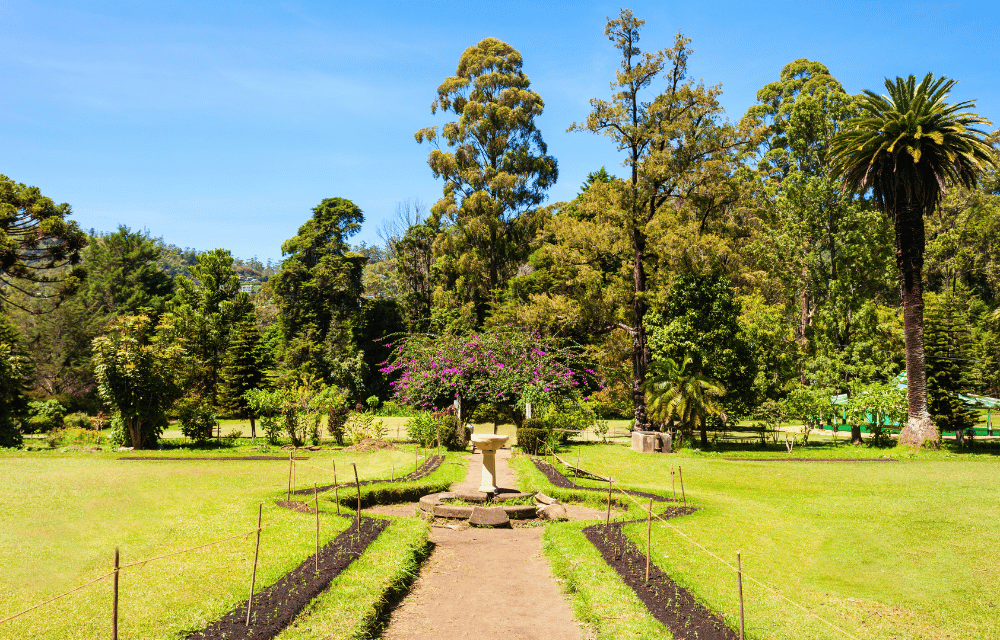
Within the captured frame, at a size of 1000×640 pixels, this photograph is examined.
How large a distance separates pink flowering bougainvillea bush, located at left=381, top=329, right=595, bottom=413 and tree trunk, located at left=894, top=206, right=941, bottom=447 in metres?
12.8

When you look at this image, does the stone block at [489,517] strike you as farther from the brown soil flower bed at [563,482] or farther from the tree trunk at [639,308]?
the tree trunk at [639,308]

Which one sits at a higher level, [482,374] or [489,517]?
[482,374]

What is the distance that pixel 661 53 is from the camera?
89.8 ft

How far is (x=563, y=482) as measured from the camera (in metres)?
16.9

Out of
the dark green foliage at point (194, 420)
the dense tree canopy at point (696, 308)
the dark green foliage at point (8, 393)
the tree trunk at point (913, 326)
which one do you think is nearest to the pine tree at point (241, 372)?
the dense tree canopy at point (696, 308)

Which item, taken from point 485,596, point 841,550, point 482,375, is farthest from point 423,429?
point 841,550

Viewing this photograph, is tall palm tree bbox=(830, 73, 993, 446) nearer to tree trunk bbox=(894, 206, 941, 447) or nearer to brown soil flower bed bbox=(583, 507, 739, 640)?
tree trunk bbox=(894, 206, 941, 447)

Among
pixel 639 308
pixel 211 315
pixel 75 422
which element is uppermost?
pixel 211 315

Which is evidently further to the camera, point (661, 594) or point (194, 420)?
point (194, 420)

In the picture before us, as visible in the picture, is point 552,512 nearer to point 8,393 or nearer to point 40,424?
point 8,393

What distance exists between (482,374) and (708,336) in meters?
9.30

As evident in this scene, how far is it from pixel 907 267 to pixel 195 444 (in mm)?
29054

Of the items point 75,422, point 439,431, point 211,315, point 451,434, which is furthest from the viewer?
point 211,315

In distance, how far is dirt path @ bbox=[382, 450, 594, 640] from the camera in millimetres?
7430
